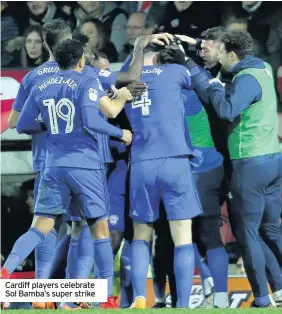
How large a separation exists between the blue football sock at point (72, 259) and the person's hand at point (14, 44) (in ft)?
10.5

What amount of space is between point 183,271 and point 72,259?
1014mm

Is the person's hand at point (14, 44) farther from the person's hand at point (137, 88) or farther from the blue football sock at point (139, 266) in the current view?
the blue football sock at point (139, 266)

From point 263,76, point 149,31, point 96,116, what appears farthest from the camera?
point 149,31

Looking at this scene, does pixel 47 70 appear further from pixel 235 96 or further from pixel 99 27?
pixel 99 27

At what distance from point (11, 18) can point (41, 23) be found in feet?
1.18

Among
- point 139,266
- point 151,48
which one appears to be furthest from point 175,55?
point 139,266

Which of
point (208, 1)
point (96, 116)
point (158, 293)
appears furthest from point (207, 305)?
point (208, 1)

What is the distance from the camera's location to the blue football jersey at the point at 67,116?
9.59 meters

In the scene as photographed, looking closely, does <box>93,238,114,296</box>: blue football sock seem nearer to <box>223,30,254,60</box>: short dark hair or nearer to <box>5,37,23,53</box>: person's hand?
<box>223,30,254,60</box>: short dark hair

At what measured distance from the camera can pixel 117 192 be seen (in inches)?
422

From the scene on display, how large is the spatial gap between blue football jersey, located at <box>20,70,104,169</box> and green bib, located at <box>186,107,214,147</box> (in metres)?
1.07

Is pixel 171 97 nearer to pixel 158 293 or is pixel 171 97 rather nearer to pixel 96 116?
pixel 96 116

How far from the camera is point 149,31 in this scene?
1217cm

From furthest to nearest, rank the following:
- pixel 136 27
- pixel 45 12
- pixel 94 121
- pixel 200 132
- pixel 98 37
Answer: pixel 45 12, pixel 98 37, pixel 136 27, pixel 200 132, pixel 94 121
